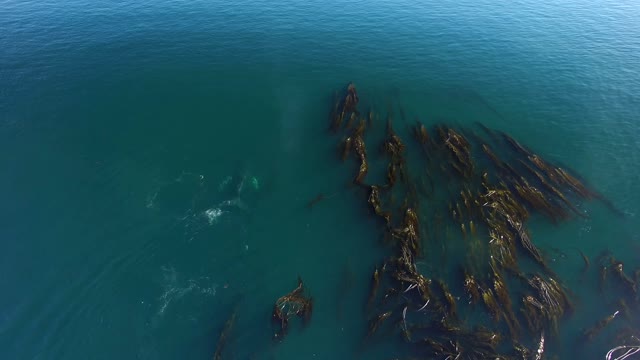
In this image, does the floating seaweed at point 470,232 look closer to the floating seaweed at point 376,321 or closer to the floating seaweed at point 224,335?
the floating seaweed at point 376,321

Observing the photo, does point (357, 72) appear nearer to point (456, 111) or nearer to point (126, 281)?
point (456, 111)

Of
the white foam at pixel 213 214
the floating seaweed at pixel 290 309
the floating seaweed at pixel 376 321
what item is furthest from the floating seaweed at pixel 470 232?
the white foam at pixel 213 214

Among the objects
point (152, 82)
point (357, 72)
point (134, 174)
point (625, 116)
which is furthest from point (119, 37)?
point (625, 116)

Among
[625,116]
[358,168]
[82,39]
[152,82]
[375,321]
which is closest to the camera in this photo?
[375,321]

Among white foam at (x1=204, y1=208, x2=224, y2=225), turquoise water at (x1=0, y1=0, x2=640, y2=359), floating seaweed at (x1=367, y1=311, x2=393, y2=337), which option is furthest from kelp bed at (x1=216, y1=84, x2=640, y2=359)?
white foam at (x1=204, y1=208, x2=224, y2=225)

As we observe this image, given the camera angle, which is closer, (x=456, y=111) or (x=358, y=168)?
(x=358, y=168)

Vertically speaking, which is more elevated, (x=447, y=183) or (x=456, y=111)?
(x=456, y=111)

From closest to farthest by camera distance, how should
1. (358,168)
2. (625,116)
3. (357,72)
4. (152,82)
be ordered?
(358,168), (625,116), (152,82), (357,72)
